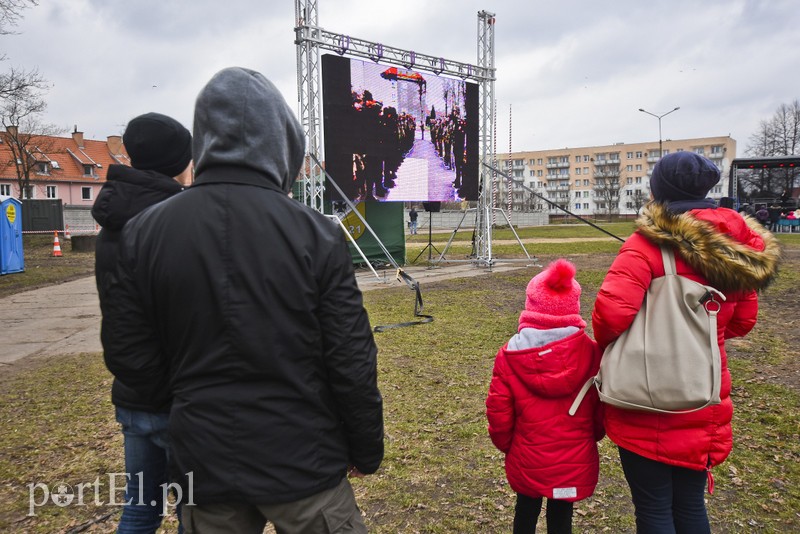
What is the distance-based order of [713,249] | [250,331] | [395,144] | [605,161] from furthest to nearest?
[605,161]
[395,144]
[713,249]
[250,331]

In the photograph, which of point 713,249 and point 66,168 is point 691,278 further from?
point 66,168

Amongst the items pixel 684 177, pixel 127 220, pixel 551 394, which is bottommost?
pixel 551 394

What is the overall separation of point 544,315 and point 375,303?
25.2 feet

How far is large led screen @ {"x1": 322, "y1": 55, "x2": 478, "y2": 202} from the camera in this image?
11.8m

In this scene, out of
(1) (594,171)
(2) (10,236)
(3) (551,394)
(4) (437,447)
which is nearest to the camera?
(3) (551,394)

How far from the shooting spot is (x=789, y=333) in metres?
6.80

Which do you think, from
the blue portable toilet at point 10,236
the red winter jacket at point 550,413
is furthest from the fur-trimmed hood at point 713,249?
the blue portable toilet at point 10,236

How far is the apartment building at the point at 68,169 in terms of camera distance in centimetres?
4876

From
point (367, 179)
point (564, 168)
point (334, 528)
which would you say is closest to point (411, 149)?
point (367, 179)

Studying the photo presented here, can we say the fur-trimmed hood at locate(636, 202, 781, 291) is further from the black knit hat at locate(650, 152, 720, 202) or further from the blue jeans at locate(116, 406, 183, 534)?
the blue jeans at locate(116, 406, 183, 534)

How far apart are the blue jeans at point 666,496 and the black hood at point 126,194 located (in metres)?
1.97

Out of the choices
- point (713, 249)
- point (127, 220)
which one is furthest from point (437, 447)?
point (127, 220)

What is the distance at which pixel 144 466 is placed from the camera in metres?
1.95

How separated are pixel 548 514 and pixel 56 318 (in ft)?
28.6
